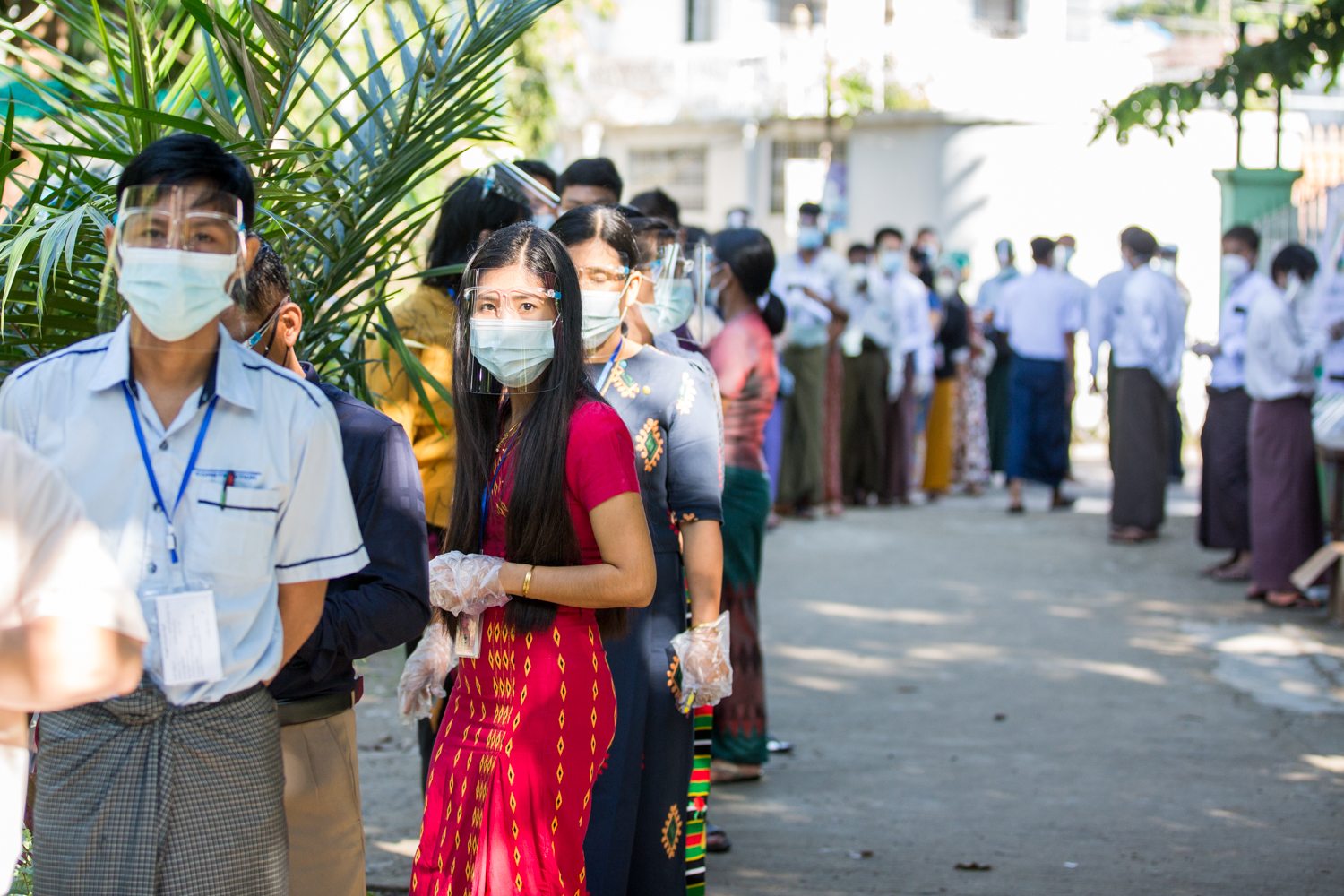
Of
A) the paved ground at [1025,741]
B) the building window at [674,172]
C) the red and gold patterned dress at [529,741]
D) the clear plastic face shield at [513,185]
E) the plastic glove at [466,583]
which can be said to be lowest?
the paved ground at [1025,741]

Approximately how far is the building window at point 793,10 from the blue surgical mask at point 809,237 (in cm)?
1510

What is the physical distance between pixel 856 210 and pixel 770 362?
56.7 feet

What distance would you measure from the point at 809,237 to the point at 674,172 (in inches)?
528

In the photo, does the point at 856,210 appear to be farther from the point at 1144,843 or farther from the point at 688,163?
the point at 1144,843

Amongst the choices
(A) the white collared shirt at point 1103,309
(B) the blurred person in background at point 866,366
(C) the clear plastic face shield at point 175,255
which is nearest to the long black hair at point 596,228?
(C) the clear plastic face shield at point 175,255

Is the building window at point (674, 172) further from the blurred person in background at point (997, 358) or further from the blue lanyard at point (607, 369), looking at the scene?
the blue lanyard at point (607, 369)

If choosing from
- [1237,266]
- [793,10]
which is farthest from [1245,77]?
[793,10]

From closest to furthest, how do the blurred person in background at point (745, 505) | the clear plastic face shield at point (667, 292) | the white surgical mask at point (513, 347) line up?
1. the white surgical mask at point (513, 347)
2. the clear plastic face shield at point (667, 292)
3. the blurred person in background at point (745, 505)

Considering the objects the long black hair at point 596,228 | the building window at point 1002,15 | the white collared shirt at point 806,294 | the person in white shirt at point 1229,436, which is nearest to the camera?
the long black hair at point 596,228

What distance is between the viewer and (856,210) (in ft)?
70.9

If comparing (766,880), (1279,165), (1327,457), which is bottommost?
(766,880)

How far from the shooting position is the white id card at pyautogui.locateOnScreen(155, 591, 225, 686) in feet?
5.99

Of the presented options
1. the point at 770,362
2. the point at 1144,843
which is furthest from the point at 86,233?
the point at 1144,843

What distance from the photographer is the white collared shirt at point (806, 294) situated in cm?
1028
